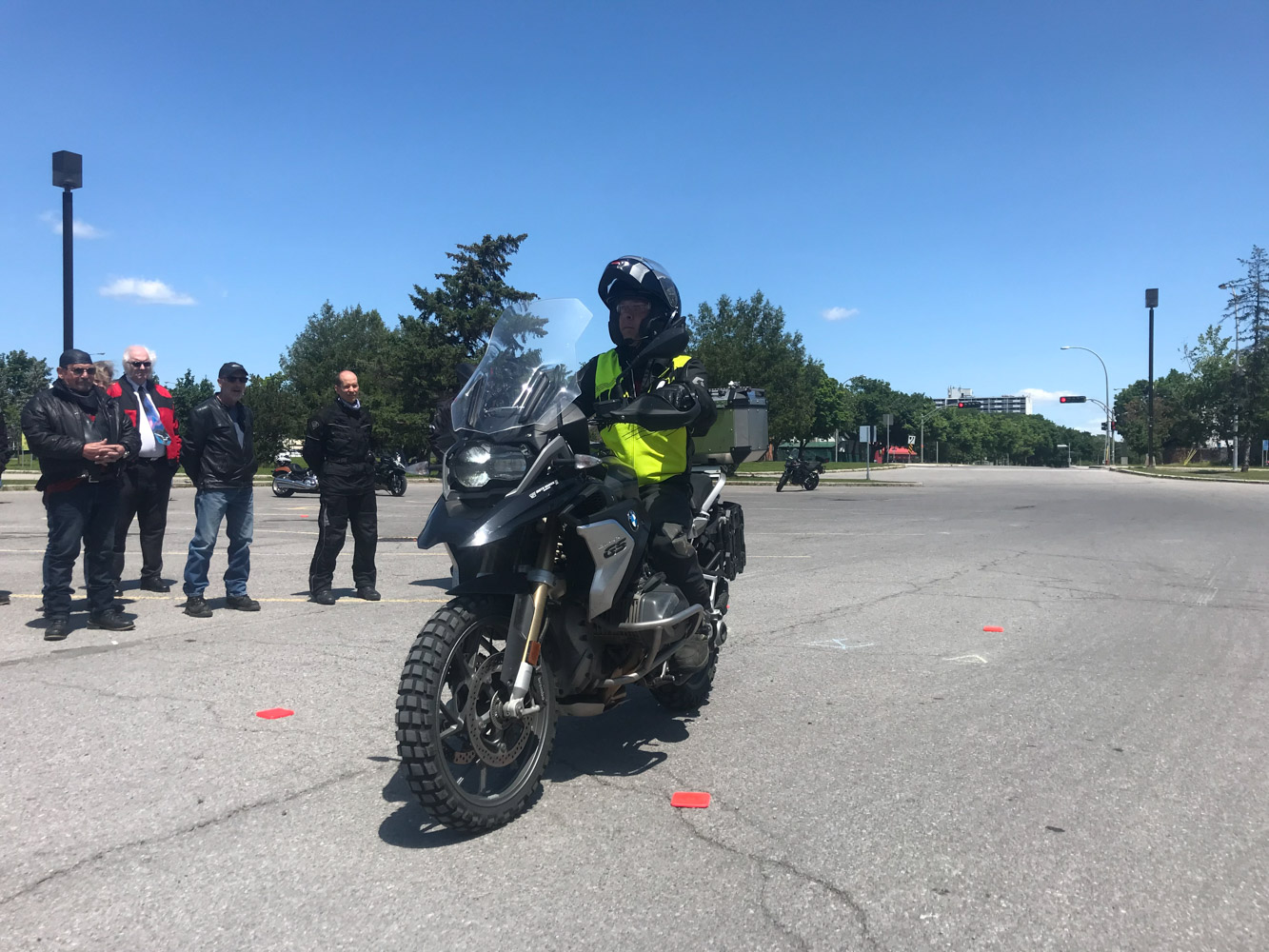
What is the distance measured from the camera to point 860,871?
2830 mm

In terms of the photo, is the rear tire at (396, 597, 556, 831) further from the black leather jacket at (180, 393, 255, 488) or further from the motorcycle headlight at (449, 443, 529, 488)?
the black leather jacket at (180, 393, 255, 488)

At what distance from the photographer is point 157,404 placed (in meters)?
8.40

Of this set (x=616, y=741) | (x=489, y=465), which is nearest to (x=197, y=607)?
(x=616, y=741)

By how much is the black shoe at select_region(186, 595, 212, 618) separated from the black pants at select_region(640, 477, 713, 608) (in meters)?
4.64

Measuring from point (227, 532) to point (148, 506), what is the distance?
5.98 ft

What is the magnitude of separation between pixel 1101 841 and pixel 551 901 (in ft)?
6.38

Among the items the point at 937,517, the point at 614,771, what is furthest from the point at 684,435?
the point at 937,517

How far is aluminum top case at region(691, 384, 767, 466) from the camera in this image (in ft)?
17.2

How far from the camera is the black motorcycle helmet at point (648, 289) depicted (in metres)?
3.99

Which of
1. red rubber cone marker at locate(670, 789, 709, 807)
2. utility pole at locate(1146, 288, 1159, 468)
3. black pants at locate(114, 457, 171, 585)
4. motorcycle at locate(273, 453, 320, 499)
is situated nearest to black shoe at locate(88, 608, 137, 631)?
black pants at locate(114, 457, 171, 585)

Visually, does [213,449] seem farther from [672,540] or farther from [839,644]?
→ [839,644]

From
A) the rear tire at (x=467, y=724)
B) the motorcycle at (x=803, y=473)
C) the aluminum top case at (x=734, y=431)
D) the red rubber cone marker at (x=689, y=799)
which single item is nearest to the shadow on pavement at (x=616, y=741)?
the red rubber cone marker at (x=689, y=799)

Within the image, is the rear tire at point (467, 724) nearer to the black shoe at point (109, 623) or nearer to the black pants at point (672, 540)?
the black pants at point (672, 540)

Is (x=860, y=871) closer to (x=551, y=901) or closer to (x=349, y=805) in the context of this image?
(x=551, y=901)
